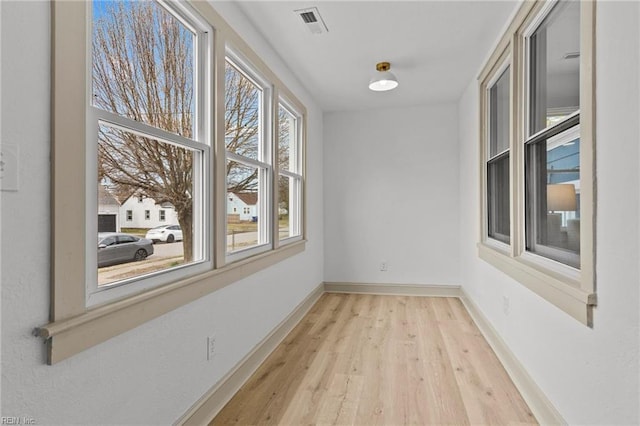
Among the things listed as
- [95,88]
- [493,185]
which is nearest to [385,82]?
[493,185]

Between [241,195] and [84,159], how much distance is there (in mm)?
1302

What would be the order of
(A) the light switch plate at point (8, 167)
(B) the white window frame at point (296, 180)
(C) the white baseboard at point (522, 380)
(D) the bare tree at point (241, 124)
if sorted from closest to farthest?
(A) the light switch plate at point (8, 167)
(C) the white baseboard at point (522, 380)
(D) the bare tree at point (241, 124)
(B) the white window frame at point (296, 180)

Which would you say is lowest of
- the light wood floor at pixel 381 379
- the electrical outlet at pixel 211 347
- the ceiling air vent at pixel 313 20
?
the light wood floor at pixel 381 379

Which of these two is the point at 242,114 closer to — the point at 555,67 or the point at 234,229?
the point at 234,229

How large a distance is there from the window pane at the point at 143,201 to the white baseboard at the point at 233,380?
2.43ft

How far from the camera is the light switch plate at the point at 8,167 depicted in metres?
0.92

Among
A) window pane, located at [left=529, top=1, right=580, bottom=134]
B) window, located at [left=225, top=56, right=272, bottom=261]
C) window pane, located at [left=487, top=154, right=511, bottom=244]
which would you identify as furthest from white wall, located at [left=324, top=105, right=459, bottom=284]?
window pane, located at [left=529, top=1, right=580, bottom=134]

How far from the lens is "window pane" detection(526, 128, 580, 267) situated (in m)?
1.68

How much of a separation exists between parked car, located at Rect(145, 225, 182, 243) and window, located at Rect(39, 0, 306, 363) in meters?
0.02

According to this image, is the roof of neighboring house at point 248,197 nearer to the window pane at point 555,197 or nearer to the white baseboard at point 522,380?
the window pane at point 555,197

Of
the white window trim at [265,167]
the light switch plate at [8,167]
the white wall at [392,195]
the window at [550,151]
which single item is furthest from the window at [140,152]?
the white wall at [392,195]

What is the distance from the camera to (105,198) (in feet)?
4.37

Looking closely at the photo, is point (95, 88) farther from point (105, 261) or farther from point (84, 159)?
point (105, 261)

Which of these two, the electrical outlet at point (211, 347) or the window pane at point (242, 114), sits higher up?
the window pane at point (242, 114)
